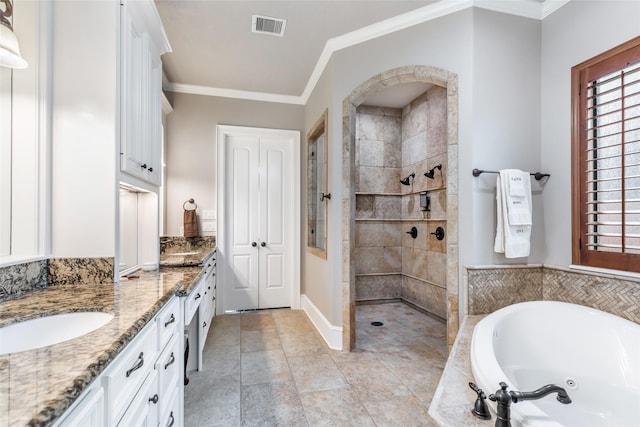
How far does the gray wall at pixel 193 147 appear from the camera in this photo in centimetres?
377

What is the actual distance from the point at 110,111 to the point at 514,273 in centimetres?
277

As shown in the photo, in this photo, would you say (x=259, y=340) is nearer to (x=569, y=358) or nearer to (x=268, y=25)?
(x=569, y=358)

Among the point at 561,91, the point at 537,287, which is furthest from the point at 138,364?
the point at 561,91

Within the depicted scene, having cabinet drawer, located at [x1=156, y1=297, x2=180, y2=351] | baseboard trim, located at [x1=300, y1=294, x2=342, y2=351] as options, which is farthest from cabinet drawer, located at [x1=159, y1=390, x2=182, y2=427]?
baseboard trim, located at [x1=300, y1=294, x2=342, y2=351]

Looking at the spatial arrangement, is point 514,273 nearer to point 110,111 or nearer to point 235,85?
point 110,111

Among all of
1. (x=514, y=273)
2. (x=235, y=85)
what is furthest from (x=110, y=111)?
(x=514, y=273)

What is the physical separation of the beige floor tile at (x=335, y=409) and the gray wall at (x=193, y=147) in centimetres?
256

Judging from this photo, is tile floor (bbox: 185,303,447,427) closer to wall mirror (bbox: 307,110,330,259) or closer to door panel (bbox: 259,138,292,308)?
door panel (bbox: 259,138,292,308)

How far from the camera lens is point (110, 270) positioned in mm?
1591

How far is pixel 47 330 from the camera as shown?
1077 millimetres

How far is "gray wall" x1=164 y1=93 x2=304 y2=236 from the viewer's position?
3.77 meters

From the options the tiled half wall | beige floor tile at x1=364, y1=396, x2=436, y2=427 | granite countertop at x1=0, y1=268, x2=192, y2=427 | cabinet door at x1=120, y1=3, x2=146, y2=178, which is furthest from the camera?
the tiled half wall

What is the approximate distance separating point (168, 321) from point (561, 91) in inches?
→ 116

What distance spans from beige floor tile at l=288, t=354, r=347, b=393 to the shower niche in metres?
1.80
